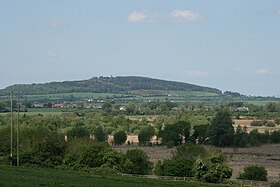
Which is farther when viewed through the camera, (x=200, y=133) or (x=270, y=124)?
(x=270, y=124)

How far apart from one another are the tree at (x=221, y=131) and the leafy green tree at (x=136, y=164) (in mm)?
47791

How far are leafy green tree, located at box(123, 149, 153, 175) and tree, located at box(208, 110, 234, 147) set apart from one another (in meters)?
47.8

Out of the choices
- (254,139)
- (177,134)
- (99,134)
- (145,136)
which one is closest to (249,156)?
(177,134)

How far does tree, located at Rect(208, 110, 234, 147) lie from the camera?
102 meters

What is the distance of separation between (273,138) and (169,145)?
912 inches

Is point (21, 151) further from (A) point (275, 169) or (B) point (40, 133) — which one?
(A) point (275, 169)

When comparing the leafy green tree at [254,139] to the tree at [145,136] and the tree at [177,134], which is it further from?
the tree at [145,136]

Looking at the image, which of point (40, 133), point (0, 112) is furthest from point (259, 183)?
point (0, 112)

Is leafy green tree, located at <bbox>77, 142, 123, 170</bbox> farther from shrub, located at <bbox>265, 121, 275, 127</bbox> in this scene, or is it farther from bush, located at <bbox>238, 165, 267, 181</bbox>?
shrub, located at <bbox>265, 121, 275, 127</bbox>

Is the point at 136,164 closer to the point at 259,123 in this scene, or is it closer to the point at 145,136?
the point at 145,136

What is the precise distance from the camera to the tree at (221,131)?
102 metres

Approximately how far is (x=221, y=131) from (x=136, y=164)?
5083 centimetres

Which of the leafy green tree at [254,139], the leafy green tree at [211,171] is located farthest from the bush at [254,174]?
the leafy green tree at [254,139]

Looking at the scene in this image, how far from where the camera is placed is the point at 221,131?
10269cm
